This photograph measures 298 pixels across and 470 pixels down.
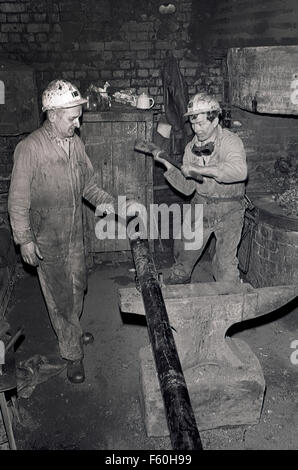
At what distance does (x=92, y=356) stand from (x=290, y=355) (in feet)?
6.45

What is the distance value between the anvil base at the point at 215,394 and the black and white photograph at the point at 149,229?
0.5 inches

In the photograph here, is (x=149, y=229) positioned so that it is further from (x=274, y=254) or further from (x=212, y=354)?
(x=212, y=354)

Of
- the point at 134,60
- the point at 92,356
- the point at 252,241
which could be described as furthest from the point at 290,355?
the point at 134,60

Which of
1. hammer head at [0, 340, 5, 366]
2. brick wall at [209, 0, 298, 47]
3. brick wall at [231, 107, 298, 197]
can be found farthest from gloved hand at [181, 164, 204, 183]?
hammer head at [0, 340, 5, 366]

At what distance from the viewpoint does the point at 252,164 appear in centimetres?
592

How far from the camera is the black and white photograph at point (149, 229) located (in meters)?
3.40

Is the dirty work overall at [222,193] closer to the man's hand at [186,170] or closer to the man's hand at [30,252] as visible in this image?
the man's hand at [186,170]

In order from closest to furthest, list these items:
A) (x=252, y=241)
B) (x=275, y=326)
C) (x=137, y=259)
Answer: (x=137, y=259), (x=275, y=326), (x=252, y=241)

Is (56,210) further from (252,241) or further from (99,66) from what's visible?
(99,66)

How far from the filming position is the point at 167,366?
222cm

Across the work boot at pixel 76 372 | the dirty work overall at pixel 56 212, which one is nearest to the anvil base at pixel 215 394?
the work boot at pixel 76 372

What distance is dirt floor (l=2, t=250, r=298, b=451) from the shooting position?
347 centimetres

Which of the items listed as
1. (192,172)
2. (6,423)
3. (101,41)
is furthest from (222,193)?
(101,41)

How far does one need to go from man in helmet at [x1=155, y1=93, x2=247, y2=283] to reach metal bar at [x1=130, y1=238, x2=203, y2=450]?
1.44 metres
